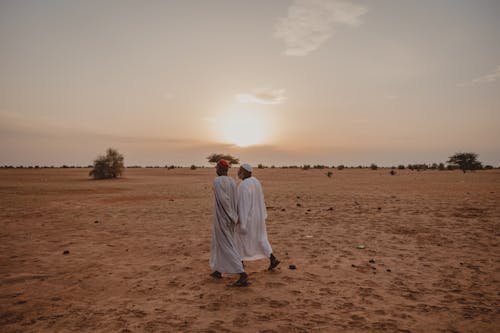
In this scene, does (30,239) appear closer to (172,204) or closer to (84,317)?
(84,317)

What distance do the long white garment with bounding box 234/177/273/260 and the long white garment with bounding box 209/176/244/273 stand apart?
0.20 meters

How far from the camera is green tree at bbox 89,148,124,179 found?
3728 centimetres

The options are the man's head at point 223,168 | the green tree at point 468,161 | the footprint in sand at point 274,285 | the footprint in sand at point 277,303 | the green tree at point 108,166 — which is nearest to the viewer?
the footprint in sand at point 277,303

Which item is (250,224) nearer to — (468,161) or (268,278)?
(268,278)

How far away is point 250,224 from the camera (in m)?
5.72

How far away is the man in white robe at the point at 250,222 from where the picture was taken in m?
5.59

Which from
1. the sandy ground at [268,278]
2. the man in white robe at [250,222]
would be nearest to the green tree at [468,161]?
the sandy ground at [268,278]

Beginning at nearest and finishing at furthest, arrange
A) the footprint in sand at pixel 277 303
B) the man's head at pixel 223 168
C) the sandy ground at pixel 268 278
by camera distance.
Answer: the sandy ground at pixel 268 278 → the footprint in sand at pixel 277 303 → the man's head at pixel 223 168

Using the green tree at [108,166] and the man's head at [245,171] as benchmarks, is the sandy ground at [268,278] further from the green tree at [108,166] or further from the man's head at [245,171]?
the green tree at [108,166]

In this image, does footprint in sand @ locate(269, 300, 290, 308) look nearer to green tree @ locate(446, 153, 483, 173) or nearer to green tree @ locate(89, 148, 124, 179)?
green tree @ locate(89, 148, 124, 179)

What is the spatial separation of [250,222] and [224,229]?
58 cm

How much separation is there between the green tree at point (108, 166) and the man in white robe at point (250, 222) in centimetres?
3614

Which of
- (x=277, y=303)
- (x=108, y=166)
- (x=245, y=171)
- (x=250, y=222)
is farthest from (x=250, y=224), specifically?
(x=108, y=166)

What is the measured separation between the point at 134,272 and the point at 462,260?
6806mm
